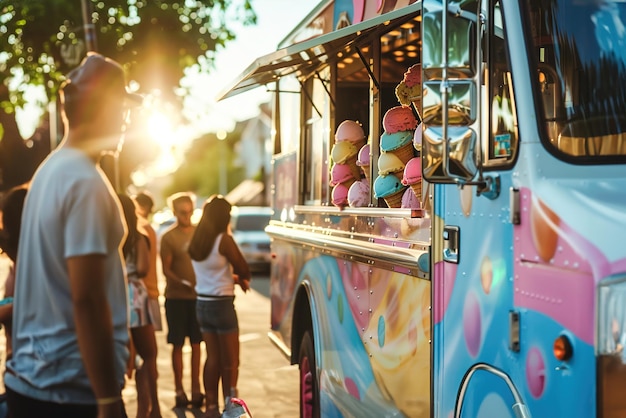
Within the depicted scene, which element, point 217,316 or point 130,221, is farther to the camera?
point 217,316

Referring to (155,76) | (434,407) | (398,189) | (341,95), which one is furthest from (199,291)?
(155,76)

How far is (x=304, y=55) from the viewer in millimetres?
6520

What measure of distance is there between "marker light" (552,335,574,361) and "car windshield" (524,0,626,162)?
622mm

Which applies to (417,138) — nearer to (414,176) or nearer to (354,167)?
(414,176)

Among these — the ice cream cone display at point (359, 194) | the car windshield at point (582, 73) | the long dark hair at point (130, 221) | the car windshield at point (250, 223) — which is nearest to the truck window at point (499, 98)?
the car windshield at point (582, 73)

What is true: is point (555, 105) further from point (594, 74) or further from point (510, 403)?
point (510, 403)

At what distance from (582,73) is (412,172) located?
1.34 m

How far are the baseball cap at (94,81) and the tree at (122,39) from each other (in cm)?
1437

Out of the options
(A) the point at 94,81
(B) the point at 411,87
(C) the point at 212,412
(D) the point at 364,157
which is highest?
(B) the point at 411,87

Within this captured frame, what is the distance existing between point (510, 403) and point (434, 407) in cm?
74

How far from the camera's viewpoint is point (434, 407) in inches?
167

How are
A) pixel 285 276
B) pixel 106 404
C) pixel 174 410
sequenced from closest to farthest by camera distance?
pixel 106 404, pixel 285 276, pixel 174 410

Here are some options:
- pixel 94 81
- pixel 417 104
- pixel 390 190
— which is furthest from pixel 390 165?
pixel 94 81

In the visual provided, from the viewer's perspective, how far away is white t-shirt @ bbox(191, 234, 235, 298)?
8.45 m
